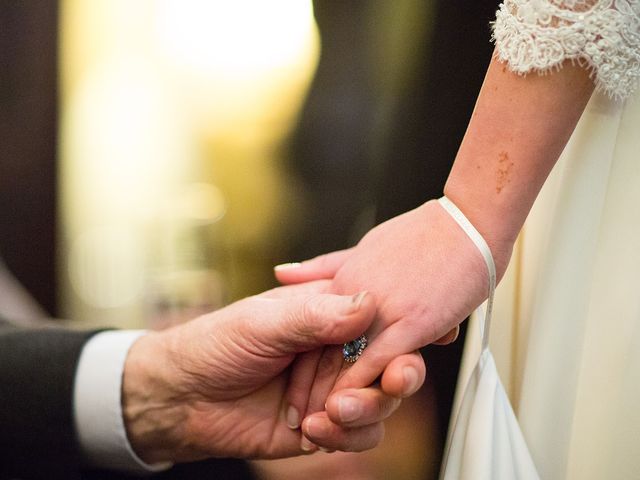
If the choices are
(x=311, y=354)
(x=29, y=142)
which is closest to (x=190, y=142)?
(x=29, y=142)

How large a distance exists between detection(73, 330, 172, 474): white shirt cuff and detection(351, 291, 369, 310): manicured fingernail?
375mm

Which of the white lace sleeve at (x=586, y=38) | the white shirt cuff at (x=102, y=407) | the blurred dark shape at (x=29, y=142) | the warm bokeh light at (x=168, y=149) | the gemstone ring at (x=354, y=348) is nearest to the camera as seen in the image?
the white lace sleeve at (x=586, y=38)

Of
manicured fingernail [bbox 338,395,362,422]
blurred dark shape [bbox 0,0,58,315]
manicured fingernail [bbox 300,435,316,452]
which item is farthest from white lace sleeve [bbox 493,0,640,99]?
blurred dark shape [bbox 0,0,58,315]

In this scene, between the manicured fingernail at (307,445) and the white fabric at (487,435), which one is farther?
the manicured fingernail at (307,445)

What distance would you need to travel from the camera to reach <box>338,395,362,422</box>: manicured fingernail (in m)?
0.68

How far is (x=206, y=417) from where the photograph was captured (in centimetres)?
86

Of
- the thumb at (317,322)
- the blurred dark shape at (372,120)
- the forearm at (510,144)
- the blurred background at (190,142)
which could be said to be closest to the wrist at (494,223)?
the forearm at (510,144)

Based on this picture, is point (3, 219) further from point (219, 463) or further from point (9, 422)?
point (9, 422)

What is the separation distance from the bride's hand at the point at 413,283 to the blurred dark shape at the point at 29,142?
182cm

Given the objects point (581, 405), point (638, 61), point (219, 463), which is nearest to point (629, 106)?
point (638, 61)

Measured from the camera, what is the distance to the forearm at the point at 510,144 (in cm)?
61

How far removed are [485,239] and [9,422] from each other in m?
0.62

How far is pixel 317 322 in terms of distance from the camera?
27.4 inches

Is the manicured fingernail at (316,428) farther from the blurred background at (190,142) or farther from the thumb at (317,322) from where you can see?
the blurred background at (190,142)
